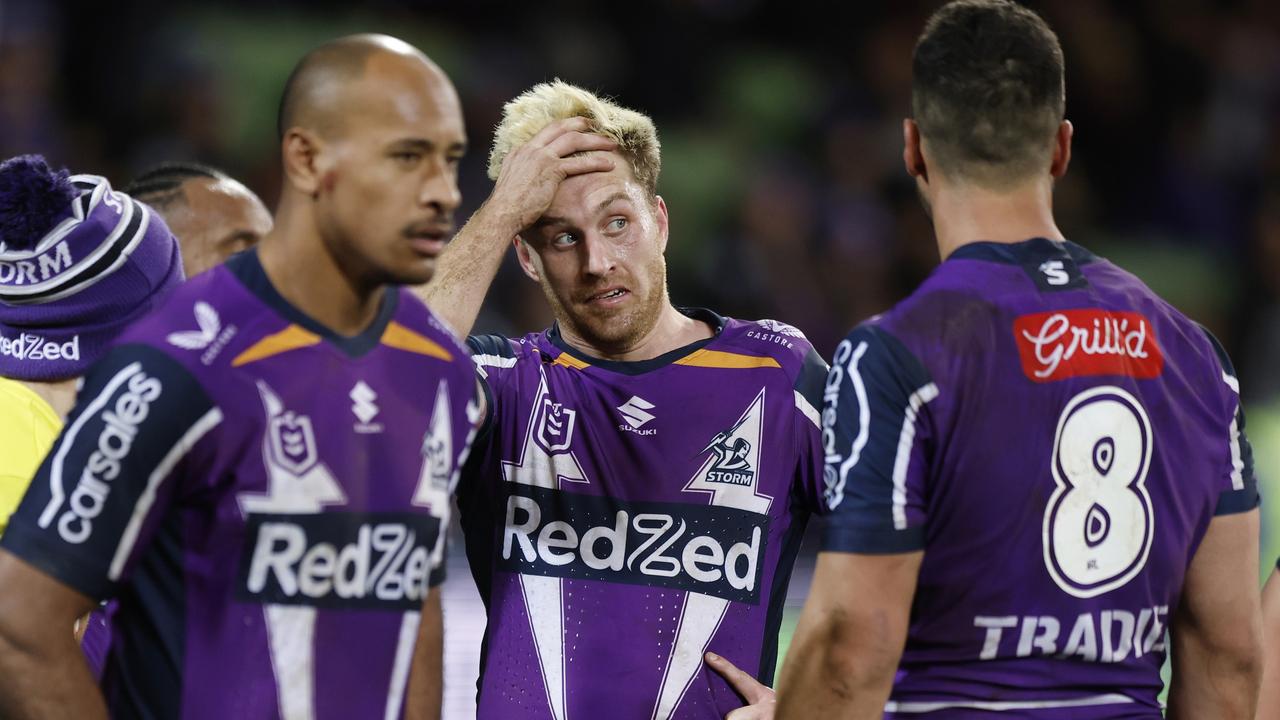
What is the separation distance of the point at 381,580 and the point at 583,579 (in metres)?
1.03

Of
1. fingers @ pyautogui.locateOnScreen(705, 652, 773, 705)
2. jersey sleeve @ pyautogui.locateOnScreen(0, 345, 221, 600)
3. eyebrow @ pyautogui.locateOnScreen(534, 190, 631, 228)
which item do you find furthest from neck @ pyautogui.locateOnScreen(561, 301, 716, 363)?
jersey sleeve @ pyautogui.locateOnScreen(0, 345, 221, 600)

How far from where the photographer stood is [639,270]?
377cm

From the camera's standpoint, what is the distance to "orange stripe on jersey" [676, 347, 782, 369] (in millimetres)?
3777

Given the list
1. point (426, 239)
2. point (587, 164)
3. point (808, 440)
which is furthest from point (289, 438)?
point (808, 440)

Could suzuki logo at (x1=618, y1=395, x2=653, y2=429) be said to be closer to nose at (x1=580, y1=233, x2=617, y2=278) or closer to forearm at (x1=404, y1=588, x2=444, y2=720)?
nose at (x1=580, y1=233, x2=617, y2=278)

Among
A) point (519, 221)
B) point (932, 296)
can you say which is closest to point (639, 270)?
point (519, 221)

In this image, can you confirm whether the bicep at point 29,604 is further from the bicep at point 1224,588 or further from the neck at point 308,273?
the bicep at point 1224,588

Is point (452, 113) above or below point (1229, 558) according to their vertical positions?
above

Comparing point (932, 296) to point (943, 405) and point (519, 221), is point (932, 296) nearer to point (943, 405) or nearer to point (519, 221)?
point (943, 405)

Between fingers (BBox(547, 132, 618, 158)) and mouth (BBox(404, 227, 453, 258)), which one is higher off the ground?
fingers (BBox(547, 132, 618, 158))

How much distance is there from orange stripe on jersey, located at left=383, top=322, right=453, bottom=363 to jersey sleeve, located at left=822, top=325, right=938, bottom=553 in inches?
30.3

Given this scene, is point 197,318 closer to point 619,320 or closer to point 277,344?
point 277,344

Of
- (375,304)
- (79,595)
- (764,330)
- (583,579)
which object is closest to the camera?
(79,595)

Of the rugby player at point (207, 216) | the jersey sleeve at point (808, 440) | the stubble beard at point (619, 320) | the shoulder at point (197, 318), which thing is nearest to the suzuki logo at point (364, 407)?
the shoulder at point (197, 318)
